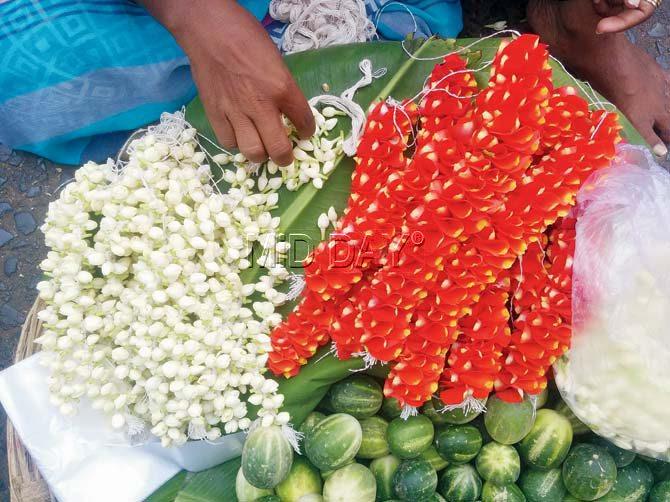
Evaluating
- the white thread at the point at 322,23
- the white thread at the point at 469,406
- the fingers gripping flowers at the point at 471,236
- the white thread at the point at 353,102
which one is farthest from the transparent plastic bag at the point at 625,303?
the white thread at the point at 322,23

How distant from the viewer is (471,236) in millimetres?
1161

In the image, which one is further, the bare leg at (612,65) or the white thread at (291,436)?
the bare leg at (612,65)

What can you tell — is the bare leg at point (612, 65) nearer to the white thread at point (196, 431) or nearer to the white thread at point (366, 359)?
the white thread at point (366, 359)

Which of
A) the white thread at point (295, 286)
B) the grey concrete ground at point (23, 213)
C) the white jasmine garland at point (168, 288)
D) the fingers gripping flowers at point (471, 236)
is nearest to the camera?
the fingers gripping flowers at point (471, 236)

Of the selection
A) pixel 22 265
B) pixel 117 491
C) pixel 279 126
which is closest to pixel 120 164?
pixel 279 126

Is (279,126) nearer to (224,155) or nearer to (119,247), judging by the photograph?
(224,155)

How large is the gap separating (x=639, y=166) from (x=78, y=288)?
122cm

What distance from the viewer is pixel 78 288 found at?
1.27m

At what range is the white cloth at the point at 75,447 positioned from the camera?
57.7 inches

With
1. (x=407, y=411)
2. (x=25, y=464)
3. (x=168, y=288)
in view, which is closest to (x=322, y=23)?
(x=168, y=288)

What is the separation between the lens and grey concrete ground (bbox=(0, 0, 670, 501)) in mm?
2146

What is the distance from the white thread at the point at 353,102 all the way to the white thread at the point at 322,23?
0.19 meters

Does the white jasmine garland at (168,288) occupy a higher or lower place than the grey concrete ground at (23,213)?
higher

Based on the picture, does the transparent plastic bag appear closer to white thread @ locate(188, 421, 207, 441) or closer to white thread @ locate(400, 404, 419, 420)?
white thread @ locate(400, 404, 419, 420)
